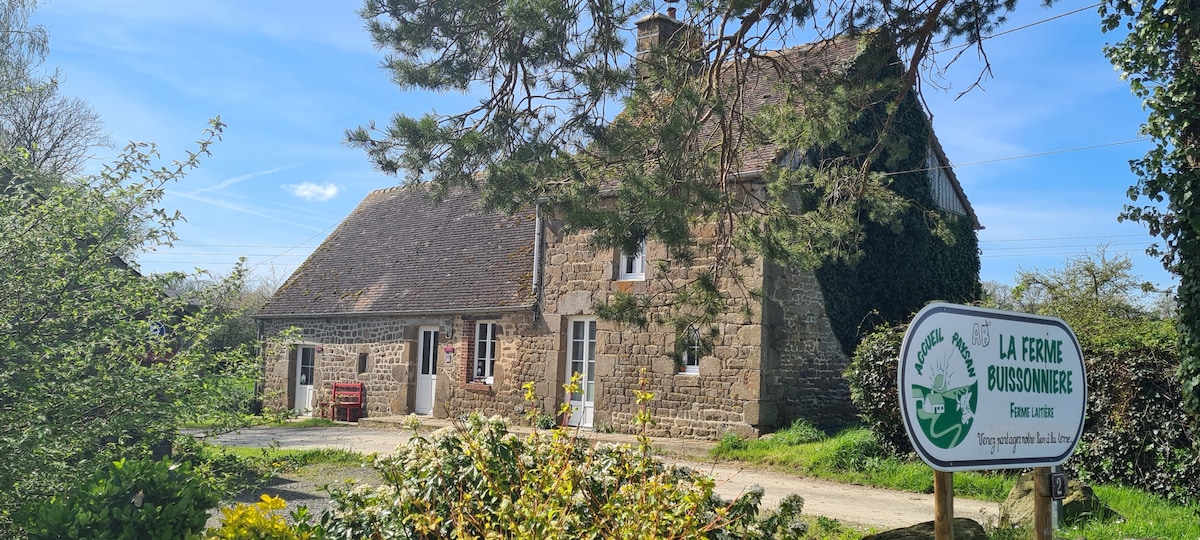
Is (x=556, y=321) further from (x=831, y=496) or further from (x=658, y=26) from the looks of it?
(x=831, y=496)

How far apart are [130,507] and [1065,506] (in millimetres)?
6782

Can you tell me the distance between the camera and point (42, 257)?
15.5 feet

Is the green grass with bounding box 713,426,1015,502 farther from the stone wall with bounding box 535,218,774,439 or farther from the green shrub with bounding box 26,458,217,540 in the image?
the green shrub with bounding box 26,458,217,540

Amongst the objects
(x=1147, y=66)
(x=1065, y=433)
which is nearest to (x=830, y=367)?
(x=1147, y=66)

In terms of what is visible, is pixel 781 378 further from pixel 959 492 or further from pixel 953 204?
pixel 953 204

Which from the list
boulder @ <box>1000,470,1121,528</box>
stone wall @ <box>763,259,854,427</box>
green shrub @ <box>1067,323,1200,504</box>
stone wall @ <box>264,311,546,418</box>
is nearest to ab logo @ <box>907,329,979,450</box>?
boulder @ <box>1000,470,1121,528</box>

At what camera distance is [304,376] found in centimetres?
2136

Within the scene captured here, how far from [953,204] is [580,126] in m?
12.2

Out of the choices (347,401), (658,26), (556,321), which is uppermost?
(658,26)

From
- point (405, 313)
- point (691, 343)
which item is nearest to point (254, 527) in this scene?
point (691, 343)

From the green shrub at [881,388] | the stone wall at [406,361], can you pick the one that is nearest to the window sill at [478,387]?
the stone wall at [406,361]

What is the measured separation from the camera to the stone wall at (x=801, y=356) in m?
13.8

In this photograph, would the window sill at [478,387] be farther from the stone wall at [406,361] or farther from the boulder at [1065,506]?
the boulder at [1065,506]

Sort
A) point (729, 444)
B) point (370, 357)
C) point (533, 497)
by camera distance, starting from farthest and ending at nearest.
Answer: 1. point (370, 357)
2. point (729, 444)
3. point (533, 497)
